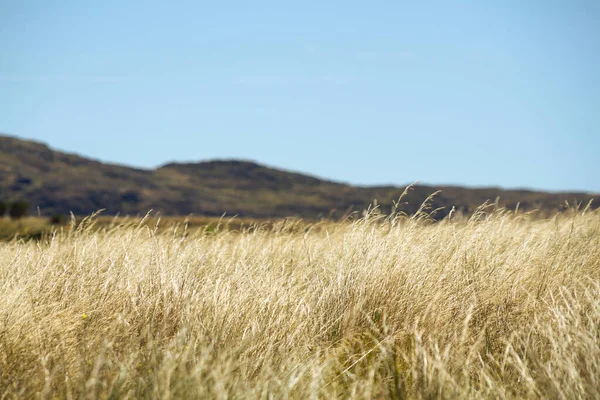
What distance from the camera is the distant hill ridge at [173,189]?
127m

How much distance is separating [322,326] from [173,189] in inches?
6010

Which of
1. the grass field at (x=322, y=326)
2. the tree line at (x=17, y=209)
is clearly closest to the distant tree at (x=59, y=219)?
the tree line at (x=17, y=209)

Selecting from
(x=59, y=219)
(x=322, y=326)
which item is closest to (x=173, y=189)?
(x=59, y=219)

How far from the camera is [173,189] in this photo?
153 meters

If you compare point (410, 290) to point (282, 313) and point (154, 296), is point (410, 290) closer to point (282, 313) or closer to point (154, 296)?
point (282, 313)

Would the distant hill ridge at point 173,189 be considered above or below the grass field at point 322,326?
below

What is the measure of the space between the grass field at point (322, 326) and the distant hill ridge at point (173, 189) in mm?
106434

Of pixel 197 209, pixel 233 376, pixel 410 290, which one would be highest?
pixel 410 290

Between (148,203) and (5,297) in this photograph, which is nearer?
(5,297)

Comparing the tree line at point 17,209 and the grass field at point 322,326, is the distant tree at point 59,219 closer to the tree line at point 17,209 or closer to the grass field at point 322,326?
the tree line at point 17,209

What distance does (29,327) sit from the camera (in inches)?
146

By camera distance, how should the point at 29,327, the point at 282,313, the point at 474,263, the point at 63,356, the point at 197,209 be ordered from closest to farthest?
the point at 63,356 → the point at 29,327 → the point at 282,313 → the point at 474,263 → the point at 197,209

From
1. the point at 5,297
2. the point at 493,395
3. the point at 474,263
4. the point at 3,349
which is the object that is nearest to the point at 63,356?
the point at 3,349

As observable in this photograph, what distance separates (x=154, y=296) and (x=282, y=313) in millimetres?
996
